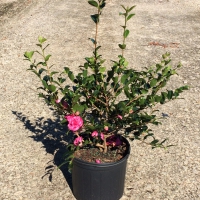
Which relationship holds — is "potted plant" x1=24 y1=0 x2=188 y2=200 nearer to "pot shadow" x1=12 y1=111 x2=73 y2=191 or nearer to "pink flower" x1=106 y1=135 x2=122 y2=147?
"pink flower" x1=106 y1=135 x2=122 y2=147

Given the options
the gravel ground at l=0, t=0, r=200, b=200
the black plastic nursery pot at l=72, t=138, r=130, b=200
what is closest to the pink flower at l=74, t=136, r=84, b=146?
the black plastic nursery pot at l=72, t=138, r=130, b=200

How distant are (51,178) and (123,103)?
1585 millimetres

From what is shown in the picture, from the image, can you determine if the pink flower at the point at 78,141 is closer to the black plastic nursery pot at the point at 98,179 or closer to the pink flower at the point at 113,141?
the black plastic nursery pot at the point at 98,179

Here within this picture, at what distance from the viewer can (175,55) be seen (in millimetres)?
8477

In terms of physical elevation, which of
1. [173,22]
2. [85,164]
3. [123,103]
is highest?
[123,103]

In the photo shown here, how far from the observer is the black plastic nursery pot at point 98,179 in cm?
357

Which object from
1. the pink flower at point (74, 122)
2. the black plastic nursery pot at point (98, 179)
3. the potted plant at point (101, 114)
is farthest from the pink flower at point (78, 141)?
the pink flower at point (74, 122)

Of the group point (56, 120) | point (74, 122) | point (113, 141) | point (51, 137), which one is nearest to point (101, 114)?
point (113, 141)

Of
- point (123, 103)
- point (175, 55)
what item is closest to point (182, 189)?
point (123, 103)

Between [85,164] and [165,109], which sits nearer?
[85,164]

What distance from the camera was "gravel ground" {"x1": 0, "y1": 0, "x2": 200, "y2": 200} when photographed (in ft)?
14.3

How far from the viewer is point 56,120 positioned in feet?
18.2

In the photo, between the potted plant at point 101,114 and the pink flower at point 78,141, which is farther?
the pink flower at point 78,141

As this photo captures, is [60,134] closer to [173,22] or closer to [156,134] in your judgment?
[156,134]
